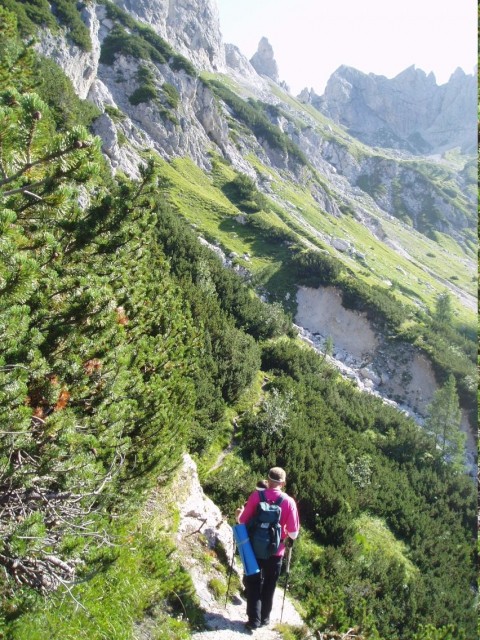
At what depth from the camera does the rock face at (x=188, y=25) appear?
106 metres

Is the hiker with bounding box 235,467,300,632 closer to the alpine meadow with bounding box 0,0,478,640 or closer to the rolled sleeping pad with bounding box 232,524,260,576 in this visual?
the rolled sleeping pad with bounding box 232,524,260,576

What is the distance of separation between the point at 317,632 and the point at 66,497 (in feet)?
15.2

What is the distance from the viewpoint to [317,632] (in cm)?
648

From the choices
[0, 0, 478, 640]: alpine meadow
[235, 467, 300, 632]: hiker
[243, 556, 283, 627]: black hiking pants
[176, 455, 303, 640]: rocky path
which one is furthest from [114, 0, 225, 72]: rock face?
[243, 556, 283, 627]: black hiking pants

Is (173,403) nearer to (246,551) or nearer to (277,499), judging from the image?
(277,499)

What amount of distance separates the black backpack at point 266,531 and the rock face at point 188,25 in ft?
421

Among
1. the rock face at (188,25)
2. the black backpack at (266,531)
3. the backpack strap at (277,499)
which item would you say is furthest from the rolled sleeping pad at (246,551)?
the rock face at (188,25)

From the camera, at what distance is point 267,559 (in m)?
6.15

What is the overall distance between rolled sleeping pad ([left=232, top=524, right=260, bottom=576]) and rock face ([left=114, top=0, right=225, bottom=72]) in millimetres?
128304

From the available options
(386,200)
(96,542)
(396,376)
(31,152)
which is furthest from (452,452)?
(386,200)

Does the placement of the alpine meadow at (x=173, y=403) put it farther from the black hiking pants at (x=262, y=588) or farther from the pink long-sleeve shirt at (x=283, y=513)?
the pink long-sleeve shirt at (x=283, y=513)

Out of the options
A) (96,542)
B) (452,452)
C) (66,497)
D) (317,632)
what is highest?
(66,497)

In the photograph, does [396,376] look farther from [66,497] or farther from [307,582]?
[66,497]

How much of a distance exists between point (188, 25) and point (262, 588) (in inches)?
5908
